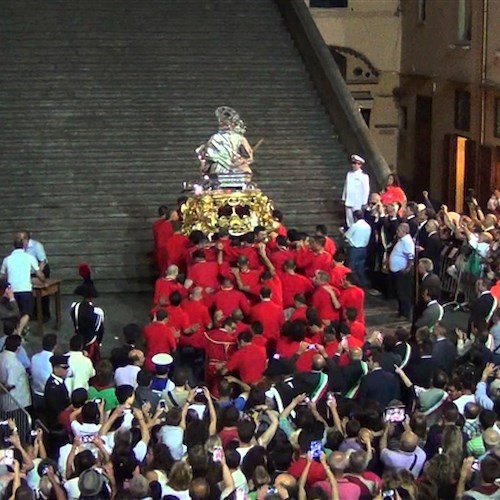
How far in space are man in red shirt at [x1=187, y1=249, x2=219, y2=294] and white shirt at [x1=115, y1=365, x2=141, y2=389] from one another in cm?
329

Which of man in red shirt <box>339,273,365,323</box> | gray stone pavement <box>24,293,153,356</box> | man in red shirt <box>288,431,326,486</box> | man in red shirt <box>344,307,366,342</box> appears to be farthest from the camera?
gray stone pavement <box>24,293,153,356</box>

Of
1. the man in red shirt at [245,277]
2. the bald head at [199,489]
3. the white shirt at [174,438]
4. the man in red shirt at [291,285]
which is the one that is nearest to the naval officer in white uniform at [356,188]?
the man in red shirt at [291,285]

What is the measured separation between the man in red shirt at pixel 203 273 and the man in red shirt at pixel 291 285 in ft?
2.64

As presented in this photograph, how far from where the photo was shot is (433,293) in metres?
13.1

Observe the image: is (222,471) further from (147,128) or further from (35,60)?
(35,60)

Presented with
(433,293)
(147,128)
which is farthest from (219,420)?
(147,128)

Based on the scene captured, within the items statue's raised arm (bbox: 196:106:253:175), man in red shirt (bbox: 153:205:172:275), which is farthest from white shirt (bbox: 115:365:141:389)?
statue's raised arm (bbox: 196:106:253:175)

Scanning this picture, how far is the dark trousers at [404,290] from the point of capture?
51.7ft

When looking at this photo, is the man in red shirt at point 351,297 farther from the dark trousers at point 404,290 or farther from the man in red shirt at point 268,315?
the dark trousers at point 404,290

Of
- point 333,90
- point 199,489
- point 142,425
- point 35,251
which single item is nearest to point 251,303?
point 35,251

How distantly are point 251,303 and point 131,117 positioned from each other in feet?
25.6

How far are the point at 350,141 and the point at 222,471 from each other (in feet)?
42.9

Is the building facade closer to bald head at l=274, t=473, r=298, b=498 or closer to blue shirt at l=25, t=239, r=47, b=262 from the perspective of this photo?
blue shirt at l=25, t=239, r=47, b=262

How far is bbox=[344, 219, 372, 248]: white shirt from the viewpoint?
1656 centimetres
